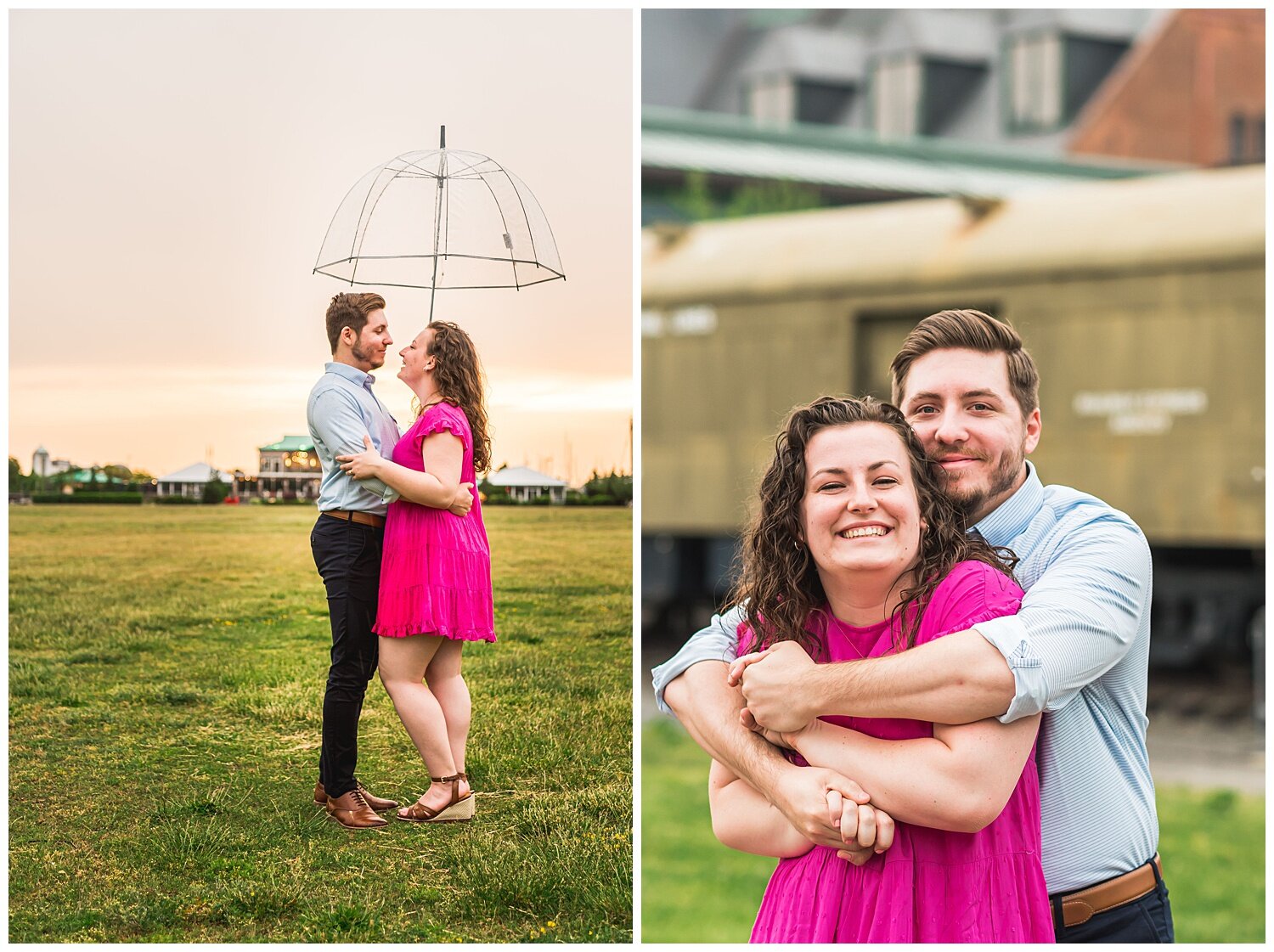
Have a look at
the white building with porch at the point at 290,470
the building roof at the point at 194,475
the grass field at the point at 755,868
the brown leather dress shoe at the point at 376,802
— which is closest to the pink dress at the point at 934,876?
the brown leather dress shoe at the point at 376,802

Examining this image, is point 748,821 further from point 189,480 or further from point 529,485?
point 189,480

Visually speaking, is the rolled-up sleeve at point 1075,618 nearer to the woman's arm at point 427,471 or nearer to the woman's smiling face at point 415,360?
the woman's arm at point 427,471

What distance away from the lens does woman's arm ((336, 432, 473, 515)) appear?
3.56 meters

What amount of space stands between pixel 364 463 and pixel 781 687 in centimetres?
140

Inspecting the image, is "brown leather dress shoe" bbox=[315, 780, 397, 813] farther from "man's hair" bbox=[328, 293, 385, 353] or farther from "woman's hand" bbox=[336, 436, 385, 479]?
"man's hair" bbox=[328, 293, 385, 353]

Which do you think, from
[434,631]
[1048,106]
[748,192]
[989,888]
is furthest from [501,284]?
[1048,106]

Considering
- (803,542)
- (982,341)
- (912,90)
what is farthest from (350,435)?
(912,90)

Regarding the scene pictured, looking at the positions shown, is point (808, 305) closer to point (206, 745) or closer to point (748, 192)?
point (748, 192)

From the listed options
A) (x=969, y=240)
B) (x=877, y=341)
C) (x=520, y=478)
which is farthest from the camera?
(x=877, y=341)

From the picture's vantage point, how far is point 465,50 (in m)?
4.03

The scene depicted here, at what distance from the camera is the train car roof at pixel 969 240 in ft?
30.6

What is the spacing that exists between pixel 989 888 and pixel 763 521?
0.78 metres

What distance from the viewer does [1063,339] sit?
985cm

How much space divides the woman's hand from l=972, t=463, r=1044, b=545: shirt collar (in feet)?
4.85
